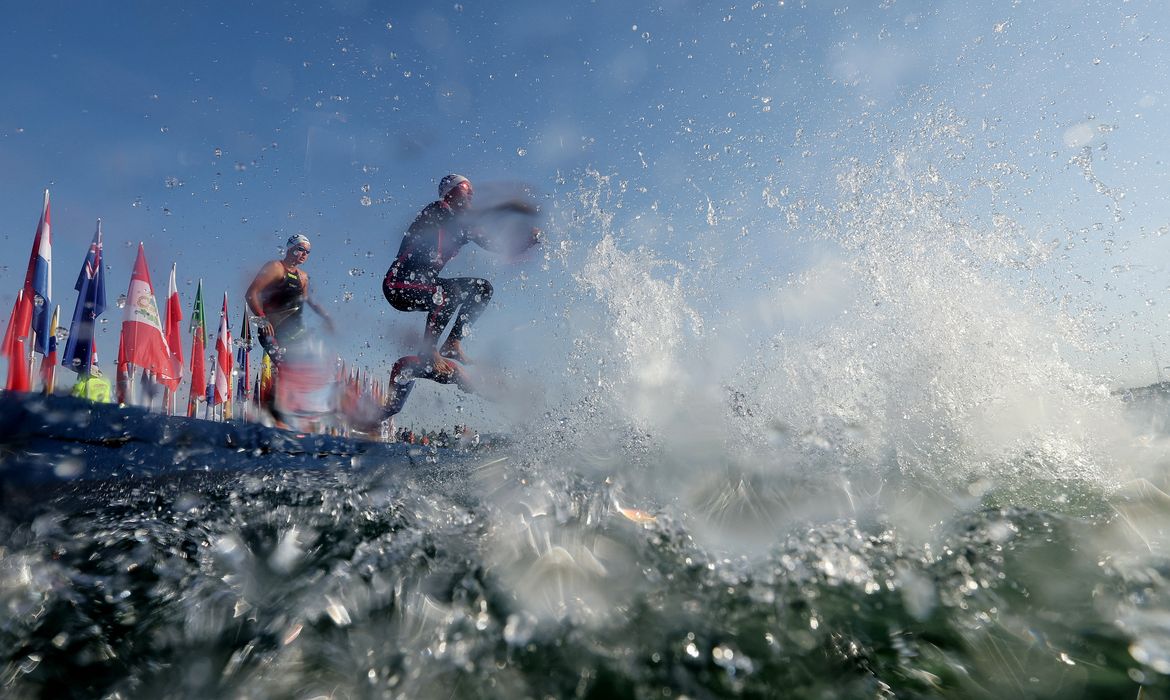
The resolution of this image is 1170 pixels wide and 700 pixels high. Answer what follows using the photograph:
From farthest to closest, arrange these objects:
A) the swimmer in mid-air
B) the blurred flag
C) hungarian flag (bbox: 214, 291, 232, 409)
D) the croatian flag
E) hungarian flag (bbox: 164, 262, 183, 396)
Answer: hungarian flag (bbox: 214, 291, 232, 409) < hungarian flag (bbox: 164, 262, 183, 396) < the croatian flag < the blurred flag < the swimmer in mid-air

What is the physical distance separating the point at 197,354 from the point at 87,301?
5587mm

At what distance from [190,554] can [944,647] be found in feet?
6.30

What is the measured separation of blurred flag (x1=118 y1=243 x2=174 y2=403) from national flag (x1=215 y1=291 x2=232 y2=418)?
26.0 feet

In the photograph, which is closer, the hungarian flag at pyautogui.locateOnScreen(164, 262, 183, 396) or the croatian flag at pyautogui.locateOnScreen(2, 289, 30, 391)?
the croatian flag at pyautogui.locateOnScreen(2, 289, 30, 391)

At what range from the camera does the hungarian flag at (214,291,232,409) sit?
61.8ft

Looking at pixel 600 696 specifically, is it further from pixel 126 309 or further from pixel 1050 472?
pixel 126 309

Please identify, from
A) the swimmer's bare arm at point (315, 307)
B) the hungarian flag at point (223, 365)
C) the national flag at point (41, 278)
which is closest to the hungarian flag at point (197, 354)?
the hungarian flag at point (223, 365)

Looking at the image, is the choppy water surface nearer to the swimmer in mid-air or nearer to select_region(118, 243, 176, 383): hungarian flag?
the swimmer in mid-air

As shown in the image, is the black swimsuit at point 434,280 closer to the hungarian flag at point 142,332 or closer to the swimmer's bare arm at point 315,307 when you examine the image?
the swimmer's bare arm at point 315,307

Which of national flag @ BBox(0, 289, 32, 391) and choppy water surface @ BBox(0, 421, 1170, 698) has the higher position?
national flag @ BBox(0, 289, 32, 391)

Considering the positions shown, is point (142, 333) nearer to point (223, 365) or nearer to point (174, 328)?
point (174, 328)

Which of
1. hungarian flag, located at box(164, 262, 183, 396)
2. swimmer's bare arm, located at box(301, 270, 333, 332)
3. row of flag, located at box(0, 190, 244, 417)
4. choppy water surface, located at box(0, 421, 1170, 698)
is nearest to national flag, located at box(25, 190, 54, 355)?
row of flag, located at box(0, 190, 244, 417)

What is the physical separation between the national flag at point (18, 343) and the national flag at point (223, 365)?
19.6ft

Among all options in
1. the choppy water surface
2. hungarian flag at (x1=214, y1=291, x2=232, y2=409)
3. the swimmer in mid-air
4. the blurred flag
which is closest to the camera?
the choppy water surface
